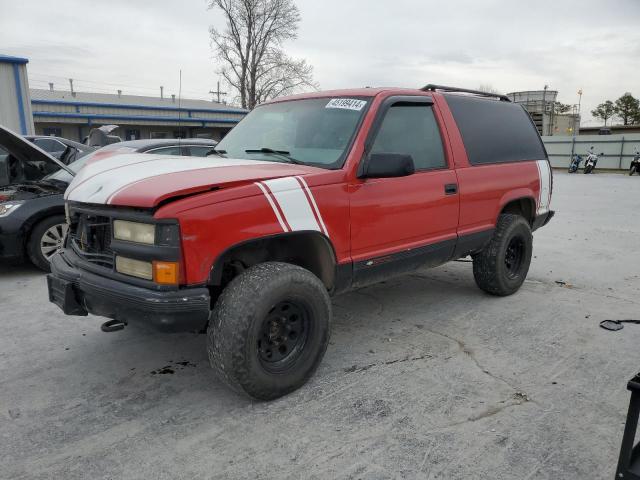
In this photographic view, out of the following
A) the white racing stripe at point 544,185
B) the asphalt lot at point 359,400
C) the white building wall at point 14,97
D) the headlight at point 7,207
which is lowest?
the asphalt lot at point 359,400

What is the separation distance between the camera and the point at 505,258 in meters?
4.90

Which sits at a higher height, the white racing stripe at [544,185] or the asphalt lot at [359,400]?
the white racing stripe at [544,185]

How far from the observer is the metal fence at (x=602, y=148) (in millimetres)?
25891

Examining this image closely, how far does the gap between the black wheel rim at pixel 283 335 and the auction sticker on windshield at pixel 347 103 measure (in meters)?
1.49

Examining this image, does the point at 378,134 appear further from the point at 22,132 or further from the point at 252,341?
the point at 22,132

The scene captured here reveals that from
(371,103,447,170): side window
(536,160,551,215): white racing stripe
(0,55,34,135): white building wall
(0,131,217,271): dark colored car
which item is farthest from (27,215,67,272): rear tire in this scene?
(0,55,34,135): white building wall

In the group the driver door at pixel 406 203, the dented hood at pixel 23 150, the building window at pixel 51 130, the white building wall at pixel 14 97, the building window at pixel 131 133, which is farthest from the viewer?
the building window at pixel 131 133

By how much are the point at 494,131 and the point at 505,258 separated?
1222 millimetres

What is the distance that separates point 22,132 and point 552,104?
39.1 m

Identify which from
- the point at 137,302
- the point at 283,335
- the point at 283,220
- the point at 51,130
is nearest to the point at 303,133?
the point at 283,220

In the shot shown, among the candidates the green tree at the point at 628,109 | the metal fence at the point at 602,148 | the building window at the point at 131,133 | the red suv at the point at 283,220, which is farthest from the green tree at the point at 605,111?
the red suv at the point at 283,220

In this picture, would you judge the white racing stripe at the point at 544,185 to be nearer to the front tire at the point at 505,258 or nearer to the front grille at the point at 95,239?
the front tire at the point at 505,258

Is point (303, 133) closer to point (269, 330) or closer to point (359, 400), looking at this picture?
point (269, 330)

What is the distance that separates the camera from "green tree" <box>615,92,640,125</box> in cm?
5209
